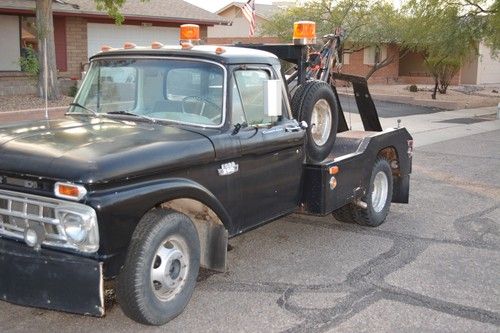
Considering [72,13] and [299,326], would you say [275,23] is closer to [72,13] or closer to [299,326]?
[72,13]

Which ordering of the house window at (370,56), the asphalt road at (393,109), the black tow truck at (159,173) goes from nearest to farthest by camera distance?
the black tow truck at (159,173) → the asphalt road at (393,109) → the house window at (370,56)

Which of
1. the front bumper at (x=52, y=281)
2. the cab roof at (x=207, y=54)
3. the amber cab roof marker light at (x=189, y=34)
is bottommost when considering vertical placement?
the front bumper at (x=52, y=281)

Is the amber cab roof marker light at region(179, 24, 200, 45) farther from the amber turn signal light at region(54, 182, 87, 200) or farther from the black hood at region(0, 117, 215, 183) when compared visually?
the amber turn signal light at region(54, 182, 87, 200)

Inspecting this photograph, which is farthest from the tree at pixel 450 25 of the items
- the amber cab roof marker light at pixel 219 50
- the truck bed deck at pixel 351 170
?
the amber cab roof marker light at pixel 219 50

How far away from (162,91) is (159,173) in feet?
3.48

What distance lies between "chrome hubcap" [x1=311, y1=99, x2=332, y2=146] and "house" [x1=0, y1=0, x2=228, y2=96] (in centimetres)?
1547

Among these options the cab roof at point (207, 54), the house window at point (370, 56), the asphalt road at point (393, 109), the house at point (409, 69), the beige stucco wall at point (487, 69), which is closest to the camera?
the cab roof at point (207, 54)

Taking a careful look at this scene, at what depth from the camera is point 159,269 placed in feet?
13.7

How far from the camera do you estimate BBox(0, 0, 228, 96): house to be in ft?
65.8

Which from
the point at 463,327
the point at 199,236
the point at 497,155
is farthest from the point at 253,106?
the point at 497,155

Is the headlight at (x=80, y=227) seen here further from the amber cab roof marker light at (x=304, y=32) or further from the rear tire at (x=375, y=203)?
the rear tire at (x=375, y=203)

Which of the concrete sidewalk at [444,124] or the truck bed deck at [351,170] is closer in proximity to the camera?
the truck bed deck at [351,170]

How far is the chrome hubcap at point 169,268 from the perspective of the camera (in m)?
4.17

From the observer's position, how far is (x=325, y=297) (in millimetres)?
4906
